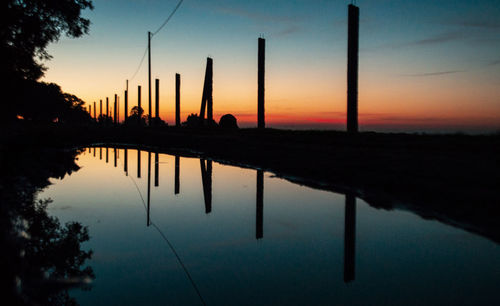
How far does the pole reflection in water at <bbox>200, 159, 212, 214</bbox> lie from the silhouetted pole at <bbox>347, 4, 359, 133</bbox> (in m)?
5.64

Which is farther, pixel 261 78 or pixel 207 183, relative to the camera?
pixel 261 78

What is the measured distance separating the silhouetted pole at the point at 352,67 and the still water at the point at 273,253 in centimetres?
635

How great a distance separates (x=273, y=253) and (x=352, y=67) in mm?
A: 10890

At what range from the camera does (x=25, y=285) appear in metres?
3.02

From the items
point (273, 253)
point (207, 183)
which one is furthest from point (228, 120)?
point (273, 253)

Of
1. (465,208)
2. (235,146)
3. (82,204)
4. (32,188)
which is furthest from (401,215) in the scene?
(235,146)

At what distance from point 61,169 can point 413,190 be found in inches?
421

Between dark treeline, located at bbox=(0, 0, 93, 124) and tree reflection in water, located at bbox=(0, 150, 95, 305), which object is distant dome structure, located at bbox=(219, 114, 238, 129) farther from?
tree reflection in water, located at bbox=(0, 150, 95, 305)

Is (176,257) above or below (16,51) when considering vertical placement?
below

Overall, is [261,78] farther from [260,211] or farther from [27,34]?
[260,211]

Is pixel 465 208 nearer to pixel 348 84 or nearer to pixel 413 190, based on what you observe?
pixel 413 190

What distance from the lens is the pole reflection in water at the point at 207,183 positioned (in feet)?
23.8

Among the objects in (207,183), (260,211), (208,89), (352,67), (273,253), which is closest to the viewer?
(273,253)

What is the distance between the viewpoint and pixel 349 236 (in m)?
5.13
